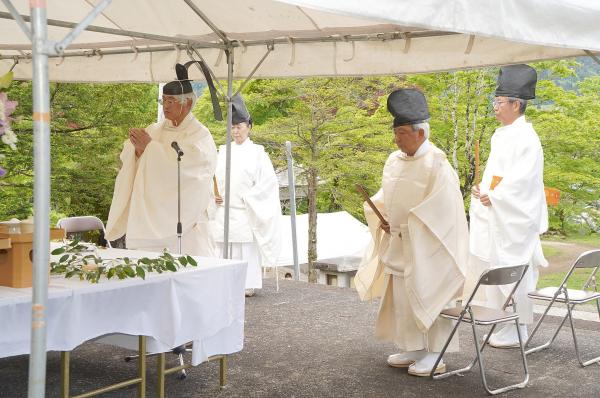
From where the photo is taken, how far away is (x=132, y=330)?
3670 mm

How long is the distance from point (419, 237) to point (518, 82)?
1686mm

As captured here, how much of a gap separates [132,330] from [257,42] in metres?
2.92

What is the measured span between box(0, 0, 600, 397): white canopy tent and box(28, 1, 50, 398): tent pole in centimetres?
32

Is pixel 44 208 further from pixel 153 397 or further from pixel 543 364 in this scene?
pixel 543 364

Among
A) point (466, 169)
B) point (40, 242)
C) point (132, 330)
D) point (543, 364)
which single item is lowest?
point (543, 364)

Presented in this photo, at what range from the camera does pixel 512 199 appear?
18.9 ft

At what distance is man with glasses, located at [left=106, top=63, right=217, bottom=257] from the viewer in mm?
5207

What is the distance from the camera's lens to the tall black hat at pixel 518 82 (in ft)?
19.1

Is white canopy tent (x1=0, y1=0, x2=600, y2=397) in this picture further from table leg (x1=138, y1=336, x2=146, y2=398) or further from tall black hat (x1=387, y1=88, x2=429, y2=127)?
table leg (x1=138, y1=336, x2=146, y2=398)

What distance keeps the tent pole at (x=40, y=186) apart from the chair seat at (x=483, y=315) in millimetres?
2933

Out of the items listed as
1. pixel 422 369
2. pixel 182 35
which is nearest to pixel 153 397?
pixel 422 369

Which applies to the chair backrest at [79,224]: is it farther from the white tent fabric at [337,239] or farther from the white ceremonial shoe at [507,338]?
the white tent fabric at [337,239]

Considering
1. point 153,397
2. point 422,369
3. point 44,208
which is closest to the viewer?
point 44,208

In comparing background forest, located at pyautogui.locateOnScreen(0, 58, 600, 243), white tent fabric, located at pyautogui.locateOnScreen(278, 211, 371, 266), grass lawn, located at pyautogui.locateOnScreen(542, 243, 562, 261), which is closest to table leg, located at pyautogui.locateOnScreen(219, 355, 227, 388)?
background forest, located at pyautogui.locateOnScreen(0, 58, 600, 243)
